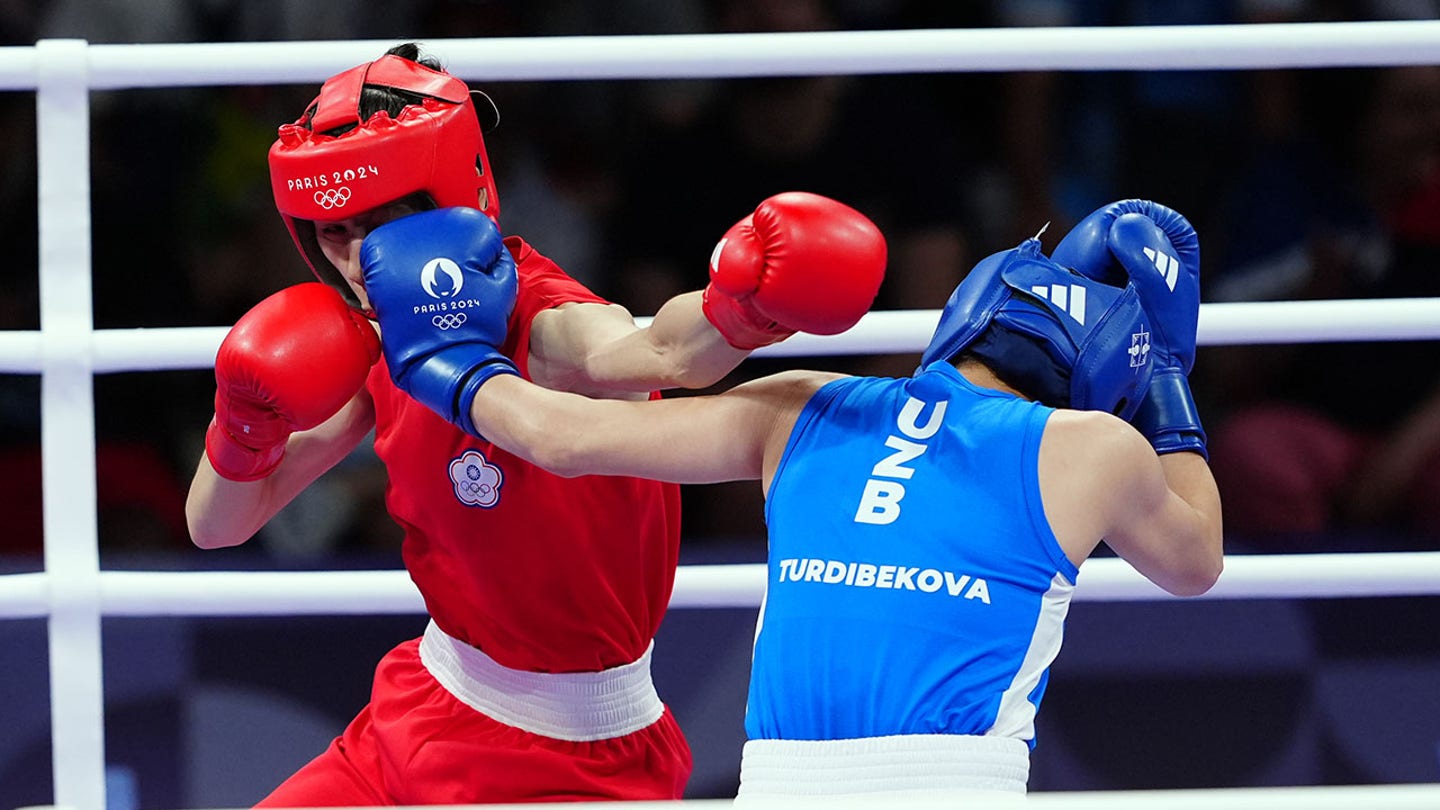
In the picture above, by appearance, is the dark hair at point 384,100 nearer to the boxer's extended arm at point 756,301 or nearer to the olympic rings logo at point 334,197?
the olympic rings logo at point 334,197

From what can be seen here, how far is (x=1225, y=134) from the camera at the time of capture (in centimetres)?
435

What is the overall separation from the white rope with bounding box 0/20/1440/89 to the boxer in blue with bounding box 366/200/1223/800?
17.0 inches

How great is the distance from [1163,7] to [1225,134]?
0.39 metres

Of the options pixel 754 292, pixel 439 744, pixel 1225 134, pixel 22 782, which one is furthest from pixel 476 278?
pixel 1225 134

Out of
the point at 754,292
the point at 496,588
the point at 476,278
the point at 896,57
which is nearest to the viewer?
the point at 754,292

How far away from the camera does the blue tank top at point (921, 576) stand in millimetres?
1795

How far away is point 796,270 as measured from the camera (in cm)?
177

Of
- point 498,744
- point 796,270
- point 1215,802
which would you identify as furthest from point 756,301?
point 1215,802

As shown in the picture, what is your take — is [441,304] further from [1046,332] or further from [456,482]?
[1046,332]

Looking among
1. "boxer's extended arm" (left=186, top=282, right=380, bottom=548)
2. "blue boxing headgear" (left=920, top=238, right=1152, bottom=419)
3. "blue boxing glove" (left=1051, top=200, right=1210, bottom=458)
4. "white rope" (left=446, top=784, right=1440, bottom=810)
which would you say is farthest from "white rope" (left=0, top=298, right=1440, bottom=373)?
"white rope" (left=446, top=784, right=1440, bottom=810)

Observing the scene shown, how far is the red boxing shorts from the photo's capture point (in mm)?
2109

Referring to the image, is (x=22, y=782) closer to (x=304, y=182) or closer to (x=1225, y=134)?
(x=304, y=182)

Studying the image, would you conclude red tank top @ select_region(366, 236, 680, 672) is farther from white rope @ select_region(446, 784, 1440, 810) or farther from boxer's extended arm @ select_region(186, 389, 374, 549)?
white rope @ select_region(446, 784, 1440, 810)

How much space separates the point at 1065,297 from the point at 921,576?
349 mm
